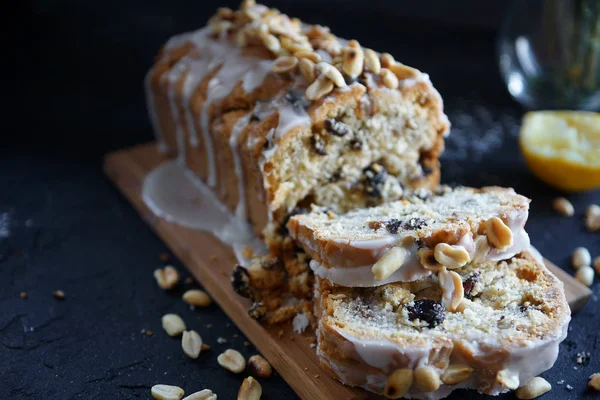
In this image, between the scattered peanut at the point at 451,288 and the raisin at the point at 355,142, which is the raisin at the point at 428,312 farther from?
the raisin at the point at 355,142

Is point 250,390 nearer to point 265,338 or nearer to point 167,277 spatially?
point 265,338

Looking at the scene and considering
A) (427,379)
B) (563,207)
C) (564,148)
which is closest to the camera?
(427,379)

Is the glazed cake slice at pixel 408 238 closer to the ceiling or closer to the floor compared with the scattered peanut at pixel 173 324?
closer to the ceiling

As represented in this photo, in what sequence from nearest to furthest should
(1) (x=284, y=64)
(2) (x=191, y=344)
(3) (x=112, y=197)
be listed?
(2) (x=191, y=344) < (1) (x=284, y=64) < (3) (x=112, y=197)

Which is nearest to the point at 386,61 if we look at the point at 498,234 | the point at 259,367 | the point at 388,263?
the point at 498,234

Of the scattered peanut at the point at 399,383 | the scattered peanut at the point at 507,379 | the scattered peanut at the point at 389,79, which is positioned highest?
the scattered peanut at the point at 389,79

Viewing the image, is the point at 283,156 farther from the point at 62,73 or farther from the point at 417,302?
the point at 62,73

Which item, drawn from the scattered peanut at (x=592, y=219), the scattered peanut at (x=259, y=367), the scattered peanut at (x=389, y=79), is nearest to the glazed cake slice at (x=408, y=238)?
the scattered peanut at (x=259, y=367)
